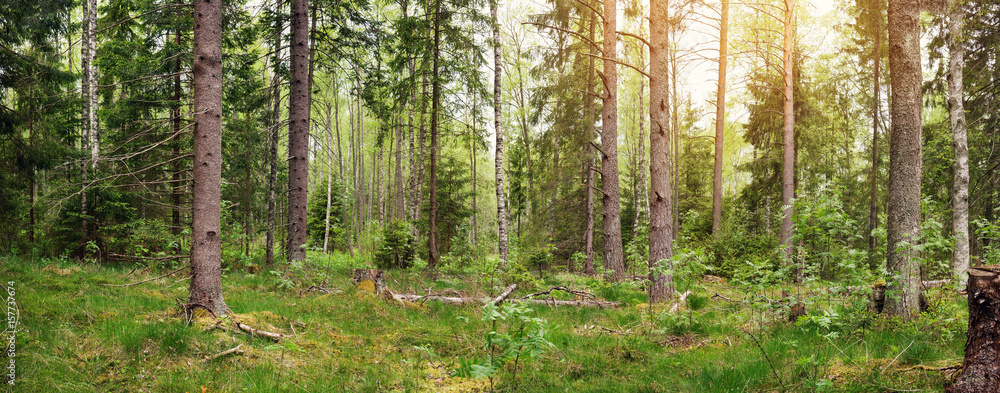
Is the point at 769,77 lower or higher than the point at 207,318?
higher

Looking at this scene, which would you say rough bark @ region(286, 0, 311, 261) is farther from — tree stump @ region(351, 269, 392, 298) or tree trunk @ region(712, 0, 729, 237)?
tree trunk @ region(712, 0, 729, 237)

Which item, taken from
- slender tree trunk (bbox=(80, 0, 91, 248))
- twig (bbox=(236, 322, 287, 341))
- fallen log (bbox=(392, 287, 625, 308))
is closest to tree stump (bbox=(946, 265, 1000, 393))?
fallen log (bbox=(392, 287, 625, 308))

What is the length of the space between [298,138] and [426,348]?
7249mm

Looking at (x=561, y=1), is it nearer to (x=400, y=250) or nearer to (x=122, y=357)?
(x=400, y=250)

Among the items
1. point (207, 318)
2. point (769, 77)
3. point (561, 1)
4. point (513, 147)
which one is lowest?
point (207, 318)

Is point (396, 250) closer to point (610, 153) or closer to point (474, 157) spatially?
point (610, 153)

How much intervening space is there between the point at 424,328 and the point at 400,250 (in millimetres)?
7483

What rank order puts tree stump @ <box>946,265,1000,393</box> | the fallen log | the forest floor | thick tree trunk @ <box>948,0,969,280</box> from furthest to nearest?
1. thick tree trunk @ <box>948,0,969,280</box>
2. the fallen log
3. the forest floor
4. tree stump @ <box>946,265,1000,393</box>

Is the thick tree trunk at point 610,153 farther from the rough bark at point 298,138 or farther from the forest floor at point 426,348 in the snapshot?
the rough bark at point 298,138

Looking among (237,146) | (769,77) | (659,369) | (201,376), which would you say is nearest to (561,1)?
(769,77)

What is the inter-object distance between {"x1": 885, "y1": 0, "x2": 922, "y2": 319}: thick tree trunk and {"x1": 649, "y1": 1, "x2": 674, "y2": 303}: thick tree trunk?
9.69ft

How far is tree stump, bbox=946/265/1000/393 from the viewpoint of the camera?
3.11 metres

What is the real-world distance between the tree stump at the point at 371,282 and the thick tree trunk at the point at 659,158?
493 cm

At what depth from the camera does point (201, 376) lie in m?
3.84
